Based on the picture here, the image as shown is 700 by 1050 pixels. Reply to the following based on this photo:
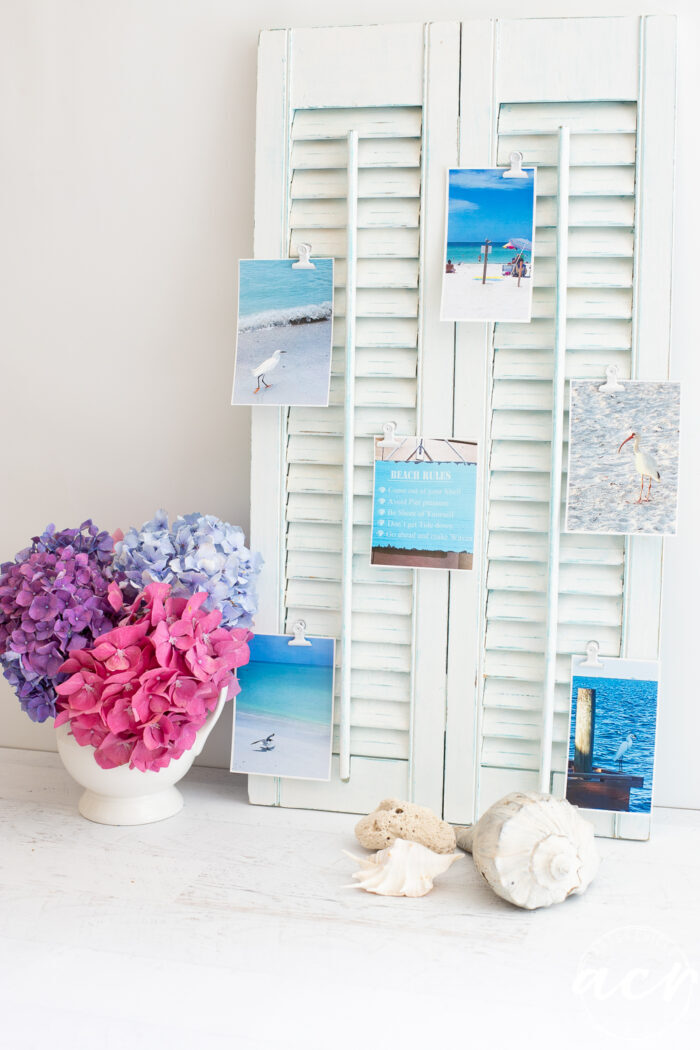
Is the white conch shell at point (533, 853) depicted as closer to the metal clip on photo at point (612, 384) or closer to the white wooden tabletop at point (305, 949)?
the white wooden tabletop at point (305, 949)

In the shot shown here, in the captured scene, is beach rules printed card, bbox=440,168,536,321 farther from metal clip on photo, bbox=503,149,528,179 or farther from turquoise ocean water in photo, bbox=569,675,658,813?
turquoise ocean water in photo, bbox=569,675,658,813

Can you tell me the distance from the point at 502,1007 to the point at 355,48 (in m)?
1.03

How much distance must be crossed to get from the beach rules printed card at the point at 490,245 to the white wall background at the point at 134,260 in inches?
10.4

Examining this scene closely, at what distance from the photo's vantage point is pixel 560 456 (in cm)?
106

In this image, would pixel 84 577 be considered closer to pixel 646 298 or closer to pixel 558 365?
pixel 558 365

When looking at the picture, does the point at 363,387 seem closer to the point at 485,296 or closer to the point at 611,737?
the point at 485,296

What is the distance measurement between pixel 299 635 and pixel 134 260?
0.56 metres

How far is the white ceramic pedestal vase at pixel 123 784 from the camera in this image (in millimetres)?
1056

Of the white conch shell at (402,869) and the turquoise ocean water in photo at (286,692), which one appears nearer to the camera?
the white conch shell at (402,869)

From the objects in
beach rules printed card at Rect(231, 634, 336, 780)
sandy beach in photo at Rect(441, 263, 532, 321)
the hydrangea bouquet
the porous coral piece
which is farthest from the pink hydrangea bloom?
sandy beach in photo at Rect(441, 263, 532, 321)

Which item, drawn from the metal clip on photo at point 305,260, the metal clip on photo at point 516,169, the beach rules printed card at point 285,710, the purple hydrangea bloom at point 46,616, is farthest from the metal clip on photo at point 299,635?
the metal clip on photo at point 516,169

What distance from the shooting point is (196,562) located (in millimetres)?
1058

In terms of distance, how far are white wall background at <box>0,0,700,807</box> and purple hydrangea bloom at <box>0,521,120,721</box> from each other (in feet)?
0.75

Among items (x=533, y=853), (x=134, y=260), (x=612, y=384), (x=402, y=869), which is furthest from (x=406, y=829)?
(x=134, y=260)
